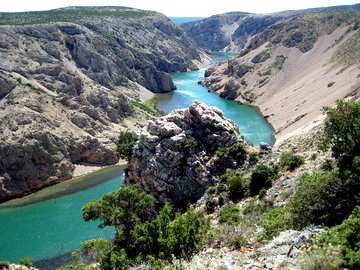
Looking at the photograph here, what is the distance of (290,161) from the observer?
4178 centimetres

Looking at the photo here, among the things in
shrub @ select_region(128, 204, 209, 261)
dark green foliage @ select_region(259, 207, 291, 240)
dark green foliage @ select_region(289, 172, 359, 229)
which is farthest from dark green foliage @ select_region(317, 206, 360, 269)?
shrub @ select_region(128, 204, 209, 261)

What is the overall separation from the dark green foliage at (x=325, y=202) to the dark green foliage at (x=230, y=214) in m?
9.45

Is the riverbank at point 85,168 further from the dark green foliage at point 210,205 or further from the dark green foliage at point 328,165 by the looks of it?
the dark green foliage at point 328,165

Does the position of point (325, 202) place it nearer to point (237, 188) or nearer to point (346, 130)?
point (346, 130)

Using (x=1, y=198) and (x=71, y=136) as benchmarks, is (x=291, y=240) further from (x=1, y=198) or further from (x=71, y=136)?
(x=71, y=136)

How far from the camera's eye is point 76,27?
509 ft

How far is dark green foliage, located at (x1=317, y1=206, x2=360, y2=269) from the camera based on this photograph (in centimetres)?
1592

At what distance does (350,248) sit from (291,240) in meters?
4.02

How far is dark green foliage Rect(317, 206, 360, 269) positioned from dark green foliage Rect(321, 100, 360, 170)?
964cm

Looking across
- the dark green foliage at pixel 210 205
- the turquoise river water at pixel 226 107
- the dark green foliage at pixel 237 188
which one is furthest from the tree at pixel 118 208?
the turquoise river water at pixel 226 107

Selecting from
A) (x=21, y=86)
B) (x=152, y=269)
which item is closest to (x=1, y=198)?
(x=21, y=86)

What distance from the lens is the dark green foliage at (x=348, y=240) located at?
15.9 meters

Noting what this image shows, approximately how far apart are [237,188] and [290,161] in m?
5.67

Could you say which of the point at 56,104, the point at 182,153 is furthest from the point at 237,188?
the point at 56,104
